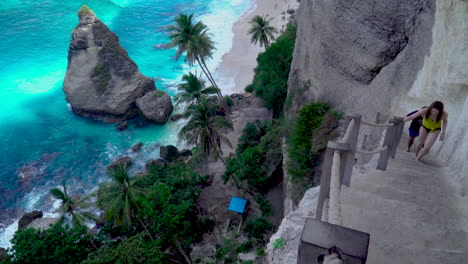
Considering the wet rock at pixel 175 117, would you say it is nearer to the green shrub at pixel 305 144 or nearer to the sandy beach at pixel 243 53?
the sandy beach at pixel 243 53

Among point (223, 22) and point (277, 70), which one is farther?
point (223, 22)

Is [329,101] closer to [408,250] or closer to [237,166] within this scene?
[237,166]

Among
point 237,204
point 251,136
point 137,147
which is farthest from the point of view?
point 137,147

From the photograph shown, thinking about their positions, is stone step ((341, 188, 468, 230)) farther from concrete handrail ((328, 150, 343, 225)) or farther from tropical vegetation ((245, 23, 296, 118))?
tropical vegetation ((245, 23, 296, 118))

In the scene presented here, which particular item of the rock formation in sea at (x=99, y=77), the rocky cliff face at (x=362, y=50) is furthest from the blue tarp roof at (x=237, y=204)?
the rock formation in sea at (x=99, y=77)

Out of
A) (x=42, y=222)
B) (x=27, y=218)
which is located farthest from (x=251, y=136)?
(x=27, y=218)

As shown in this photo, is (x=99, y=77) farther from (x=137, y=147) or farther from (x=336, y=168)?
(x=336, y=168)
